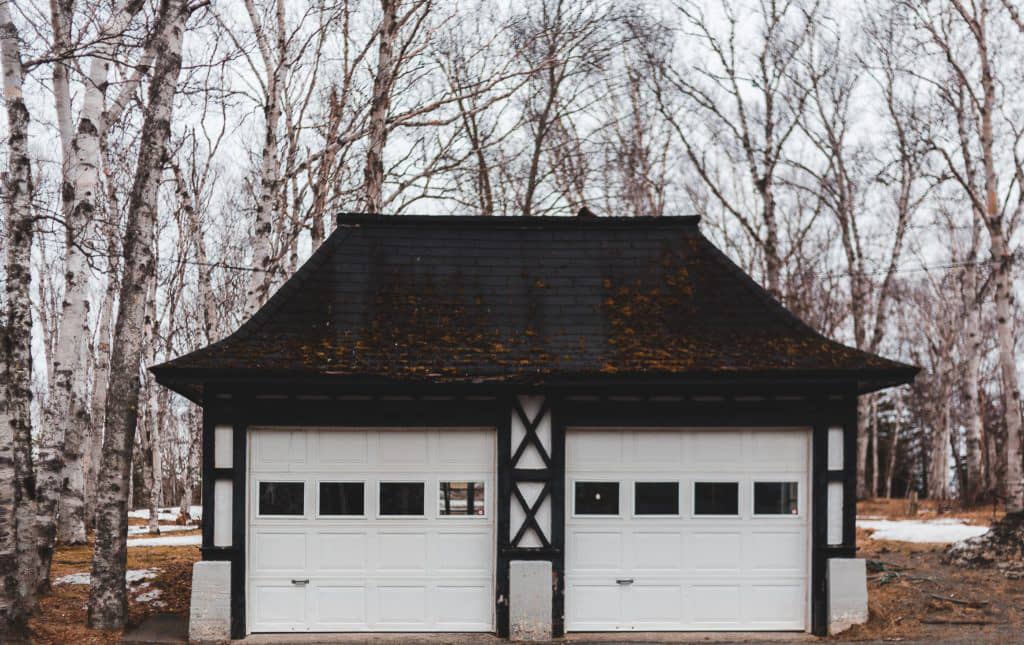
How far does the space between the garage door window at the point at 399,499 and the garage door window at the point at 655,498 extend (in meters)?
2.82

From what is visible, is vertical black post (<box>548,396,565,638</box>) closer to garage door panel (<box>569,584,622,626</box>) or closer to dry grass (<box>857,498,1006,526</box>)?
garage door panel (<box>569,584,622,626</box>)

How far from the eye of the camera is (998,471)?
28.4 metres

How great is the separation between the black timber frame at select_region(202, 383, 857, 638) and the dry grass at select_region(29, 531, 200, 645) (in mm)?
1776

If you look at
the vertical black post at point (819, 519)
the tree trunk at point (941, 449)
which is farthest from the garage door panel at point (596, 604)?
the tree trunk at point (941, 449)

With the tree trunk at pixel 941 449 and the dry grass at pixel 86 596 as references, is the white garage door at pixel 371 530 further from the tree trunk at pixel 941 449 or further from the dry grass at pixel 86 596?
the tree trunk at pixel 941 449

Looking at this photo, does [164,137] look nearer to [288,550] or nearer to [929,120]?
[288,550]

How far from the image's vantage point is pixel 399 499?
12.2m

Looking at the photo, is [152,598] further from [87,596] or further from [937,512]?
[937,512]

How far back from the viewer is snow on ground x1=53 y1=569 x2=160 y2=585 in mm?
14546

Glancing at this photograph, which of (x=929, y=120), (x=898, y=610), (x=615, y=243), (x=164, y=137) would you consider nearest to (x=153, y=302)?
(x=164, y=137)

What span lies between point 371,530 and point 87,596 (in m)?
4.81

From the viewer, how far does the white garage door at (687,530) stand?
12.2m

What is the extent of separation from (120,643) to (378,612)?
305 centimetres

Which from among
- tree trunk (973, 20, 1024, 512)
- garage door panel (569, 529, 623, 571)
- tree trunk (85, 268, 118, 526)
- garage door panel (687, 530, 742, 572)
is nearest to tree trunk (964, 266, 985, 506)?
tree trunk (973, 20, 1024, 512)
